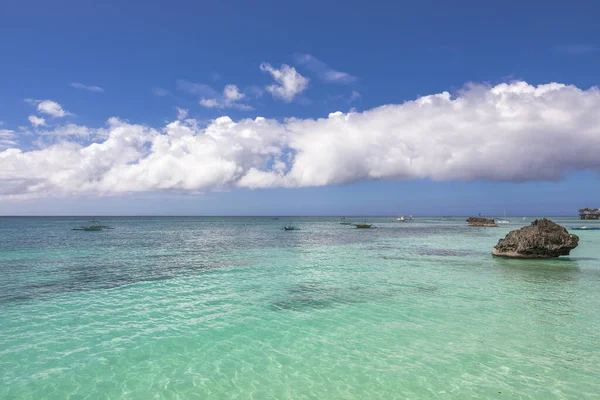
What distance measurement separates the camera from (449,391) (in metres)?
8.05

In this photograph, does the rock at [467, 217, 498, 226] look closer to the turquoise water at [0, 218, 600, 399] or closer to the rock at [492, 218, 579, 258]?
the rock at [492, 218, 579, 258]

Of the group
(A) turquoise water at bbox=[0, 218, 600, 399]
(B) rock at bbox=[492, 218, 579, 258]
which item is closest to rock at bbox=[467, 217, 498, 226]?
(B) rock at bbox=[492, 218, 579, 258]

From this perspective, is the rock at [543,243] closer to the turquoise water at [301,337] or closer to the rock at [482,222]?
the turquoise water at [301,337]

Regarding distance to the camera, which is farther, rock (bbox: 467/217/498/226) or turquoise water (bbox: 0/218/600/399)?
rock (bbox: 467/217/498/226)

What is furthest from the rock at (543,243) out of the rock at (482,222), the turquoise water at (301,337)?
the rock at (482,222)

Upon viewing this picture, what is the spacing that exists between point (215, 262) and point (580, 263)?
32.1 m

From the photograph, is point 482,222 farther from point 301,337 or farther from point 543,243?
point 301,337

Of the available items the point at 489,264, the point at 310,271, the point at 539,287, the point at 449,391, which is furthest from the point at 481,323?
the point at 489,264

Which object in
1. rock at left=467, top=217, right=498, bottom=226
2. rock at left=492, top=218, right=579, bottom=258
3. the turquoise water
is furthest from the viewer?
rock at left=467, top=217, right=498, bottom=226

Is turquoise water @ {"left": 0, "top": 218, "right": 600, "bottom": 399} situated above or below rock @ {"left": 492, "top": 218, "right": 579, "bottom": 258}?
below

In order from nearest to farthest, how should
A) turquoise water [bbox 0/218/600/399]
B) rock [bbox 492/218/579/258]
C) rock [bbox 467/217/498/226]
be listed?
turquoise water [bbox 0/218/600/399] < rock [bbox 492/218/579/258] < rock [bbox 467/217/498/226]

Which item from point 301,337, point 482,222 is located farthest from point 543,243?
point 482,222

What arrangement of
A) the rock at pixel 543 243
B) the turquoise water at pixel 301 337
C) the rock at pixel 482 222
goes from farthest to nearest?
the rock at pixel 482 222 → the rock at pixel 543 243 → the turquoise water at pixel 301 337

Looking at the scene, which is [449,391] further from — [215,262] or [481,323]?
[215,262]
